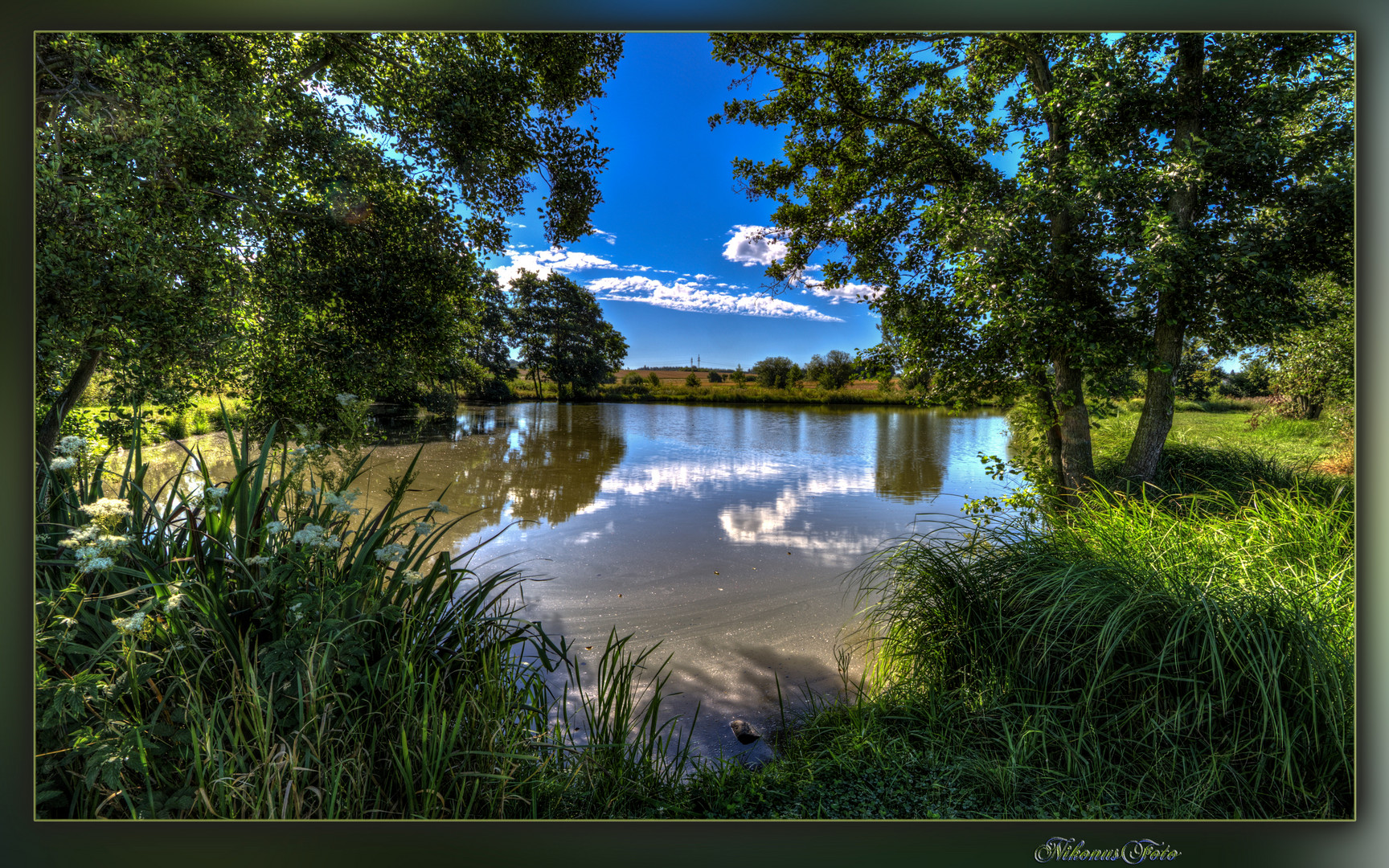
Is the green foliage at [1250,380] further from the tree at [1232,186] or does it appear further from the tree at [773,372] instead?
the tree at [773,372]

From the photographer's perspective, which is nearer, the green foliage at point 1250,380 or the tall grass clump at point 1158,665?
the tall grass clump at point 1158,665

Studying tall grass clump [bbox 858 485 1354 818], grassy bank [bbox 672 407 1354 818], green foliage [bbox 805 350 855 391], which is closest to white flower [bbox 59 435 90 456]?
grassy bank [bbox 672 407 1354 818]

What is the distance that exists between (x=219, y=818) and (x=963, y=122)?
204 inches

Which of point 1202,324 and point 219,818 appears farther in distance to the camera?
point 1202,324

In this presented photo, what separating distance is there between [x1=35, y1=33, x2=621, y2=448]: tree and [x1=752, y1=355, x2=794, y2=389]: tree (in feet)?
4.76

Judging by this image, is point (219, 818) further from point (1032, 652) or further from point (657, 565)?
point (1032, 652)

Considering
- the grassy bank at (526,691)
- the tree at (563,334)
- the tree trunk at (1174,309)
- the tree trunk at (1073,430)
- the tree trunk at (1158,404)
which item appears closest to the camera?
the grassy bank at (526,691)

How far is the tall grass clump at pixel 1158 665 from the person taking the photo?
4.59 ft

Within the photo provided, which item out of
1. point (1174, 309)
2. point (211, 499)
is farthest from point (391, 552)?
point (1174, 309)

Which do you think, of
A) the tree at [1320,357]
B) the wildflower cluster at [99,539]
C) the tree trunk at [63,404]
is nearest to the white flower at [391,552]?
the wildflower cluster at [99,539]

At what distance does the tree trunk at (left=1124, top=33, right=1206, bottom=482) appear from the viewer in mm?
2316

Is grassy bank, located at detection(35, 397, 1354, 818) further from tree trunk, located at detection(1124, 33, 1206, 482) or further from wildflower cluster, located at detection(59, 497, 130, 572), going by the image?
tree trunk, located at detection(1124, 33, 1206, 482)

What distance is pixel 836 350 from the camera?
3143 millimetres
